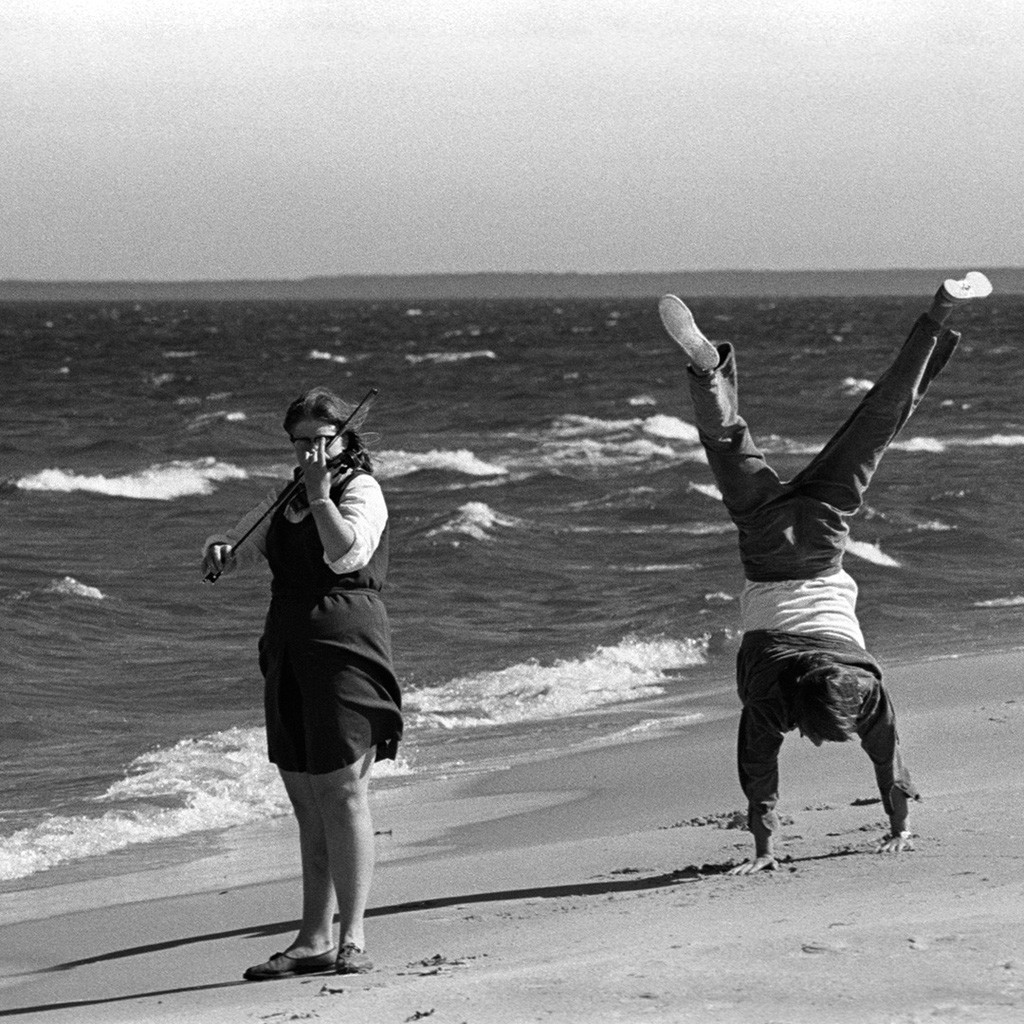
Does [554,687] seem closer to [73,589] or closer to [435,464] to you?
[73,589]

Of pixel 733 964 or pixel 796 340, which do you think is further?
pixel 796 340

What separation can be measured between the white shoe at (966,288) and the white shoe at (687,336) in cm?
74

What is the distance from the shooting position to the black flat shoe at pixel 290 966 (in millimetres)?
5281

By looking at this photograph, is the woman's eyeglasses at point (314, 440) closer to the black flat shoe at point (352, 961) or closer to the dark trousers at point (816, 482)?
the dark trousers at point (816, 482)

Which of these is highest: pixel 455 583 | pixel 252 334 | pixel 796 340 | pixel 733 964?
A: pixel 252 334

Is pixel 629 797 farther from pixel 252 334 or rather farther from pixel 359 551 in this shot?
pixel 252 334

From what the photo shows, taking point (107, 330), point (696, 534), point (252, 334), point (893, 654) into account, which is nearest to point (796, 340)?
point (252, 334)

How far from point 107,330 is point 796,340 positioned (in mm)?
44438

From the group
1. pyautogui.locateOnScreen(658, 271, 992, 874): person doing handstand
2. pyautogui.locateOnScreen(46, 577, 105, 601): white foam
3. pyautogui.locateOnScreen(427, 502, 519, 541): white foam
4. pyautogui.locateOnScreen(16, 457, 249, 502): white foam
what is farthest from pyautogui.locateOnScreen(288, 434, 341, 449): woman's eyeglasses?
pyautogui.locateOnScreen(16, 457, 249, 502): white foam

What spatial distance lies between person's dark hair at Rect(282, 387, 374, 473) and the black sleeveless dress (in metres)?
0.07

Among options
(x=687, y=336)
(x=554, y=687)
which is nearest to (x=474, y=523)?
(x=554, y=687)

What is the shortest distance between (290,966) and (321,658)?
0.85 metres

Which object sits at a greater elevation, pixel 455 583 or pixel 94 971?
pixel 455 583

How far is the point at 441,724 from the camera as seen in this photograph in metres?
10.5
